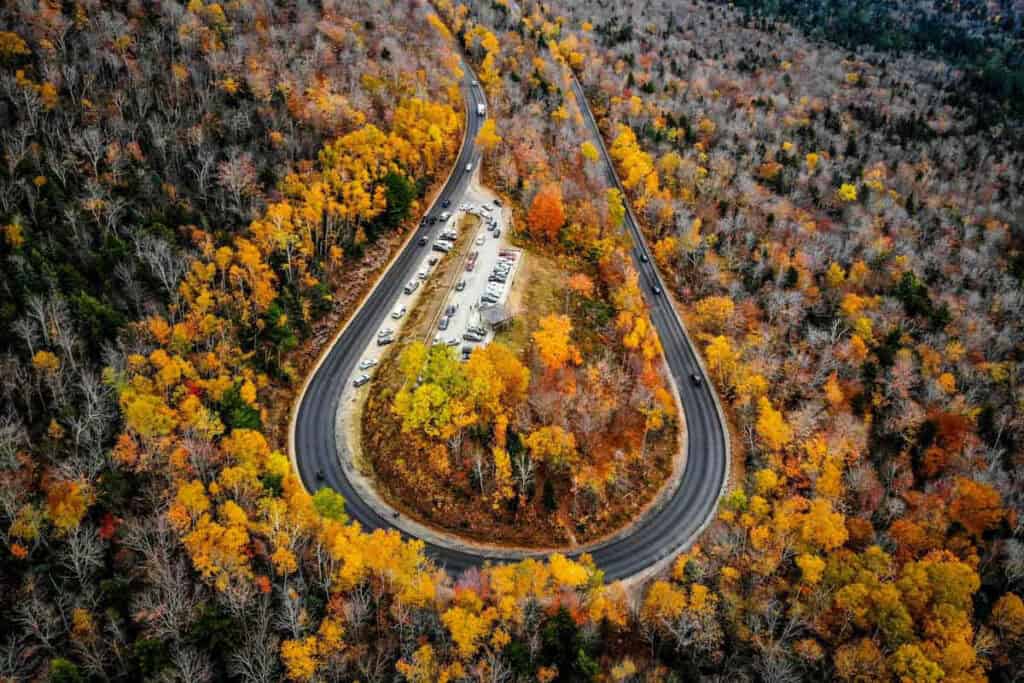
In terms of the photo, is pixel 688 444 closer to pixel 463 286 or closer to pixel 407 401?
pixel 407 401

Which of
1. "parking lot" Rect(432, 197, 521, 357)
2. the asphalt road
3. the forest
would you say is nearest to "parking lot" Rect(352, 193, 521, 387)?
"parking lot" Rect(432, 197, 521, 357)

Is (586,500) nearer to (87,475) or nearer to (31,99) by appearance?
(87,475)

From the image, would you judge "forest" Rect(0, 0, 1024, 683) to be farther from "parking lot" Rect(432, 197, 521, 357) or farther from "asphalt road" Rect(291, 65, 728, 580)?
"parking lot" Rect(432, 197, 521, 357)

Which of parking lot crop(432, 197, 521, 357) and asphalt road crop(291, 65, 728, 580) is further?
parking lot crop(432, 197, 521, 357)

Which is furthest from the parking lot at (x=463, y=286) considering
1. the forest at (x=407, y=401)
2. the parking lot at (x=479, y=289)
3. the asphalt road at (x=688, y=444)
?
the forest at (x=407, y=401)

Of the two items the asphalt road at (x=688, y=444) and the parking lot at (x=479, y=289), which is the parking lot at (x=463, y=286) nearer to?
the parking lot at (x=479, y=289)

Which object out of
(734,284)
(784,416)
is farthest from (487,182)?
(784,416)
